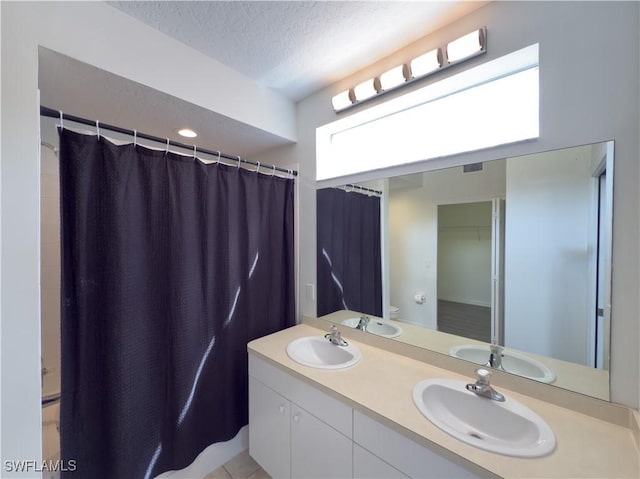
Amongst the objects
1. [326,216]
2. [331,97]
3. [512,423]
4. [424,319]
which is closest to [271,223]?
[326,216]

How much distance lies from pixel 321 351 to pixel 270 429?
516 millimetres

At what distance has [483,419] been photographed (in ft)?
3.49

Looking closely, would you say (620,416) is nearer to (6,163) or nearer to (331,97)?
(331,97)

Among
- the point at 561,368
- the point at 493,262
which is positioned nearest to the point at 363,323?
the point at 493,262

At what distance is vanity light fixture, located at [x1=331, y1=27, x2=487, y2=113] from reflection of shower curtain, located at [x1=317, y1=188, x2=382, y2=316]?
615 millimetres

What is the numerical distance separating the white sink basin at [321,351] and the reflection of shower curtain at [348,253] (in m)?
0.27

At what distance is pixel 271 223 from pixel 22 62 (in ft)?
4.42

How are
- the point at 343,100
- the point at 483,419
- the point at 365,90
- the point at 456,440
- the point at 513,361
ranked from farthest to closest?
the point at 343,100
the point at 365,90
the point at 513,361
the point at 483,419
the point at 456,440

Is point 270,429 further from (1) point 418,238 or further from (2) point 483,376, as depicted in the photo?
(1) point 418,238

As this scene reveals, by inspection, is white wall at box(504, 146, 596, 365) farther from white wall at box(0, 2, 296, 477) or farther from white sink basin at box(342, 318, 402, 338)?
white wall at box(0, 2, 296, 477)

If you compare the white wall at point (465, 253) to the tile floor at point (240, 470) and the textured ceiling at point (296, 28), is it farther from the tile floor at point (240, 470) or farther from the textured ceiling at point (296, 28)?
the tile floor at point (240, 470)

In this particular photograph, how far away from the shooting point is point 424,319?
1519 millimetres

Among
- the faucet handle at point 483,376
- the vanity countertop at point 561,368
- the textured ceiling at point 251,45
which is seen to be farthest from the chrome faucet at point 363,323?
the textured ceiling at point 251,45

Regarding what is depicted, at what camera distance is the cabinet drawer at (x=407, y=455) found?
2.65ft
